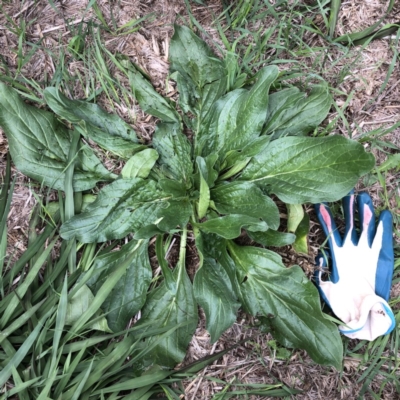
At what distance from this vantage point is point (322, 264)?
6.58 feet

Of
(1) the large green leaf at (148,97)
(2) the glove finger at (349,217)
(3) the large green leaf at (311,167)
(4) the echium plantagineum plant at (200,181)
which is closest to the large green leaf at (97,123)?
(4) the echium plantagineum plant at (200,181)

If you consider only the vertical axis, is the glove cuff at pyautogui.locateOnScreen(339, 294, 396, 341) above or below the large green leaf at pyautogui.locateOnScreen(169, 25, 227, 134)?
below

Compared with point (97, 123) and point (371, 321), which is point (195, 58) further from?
point (371, 321)

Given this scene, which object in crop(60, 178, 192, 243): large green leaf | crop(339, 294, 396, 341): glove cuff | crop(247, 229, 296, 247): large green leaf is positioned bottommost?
crop(339, 294, 396, 341): glove cuff

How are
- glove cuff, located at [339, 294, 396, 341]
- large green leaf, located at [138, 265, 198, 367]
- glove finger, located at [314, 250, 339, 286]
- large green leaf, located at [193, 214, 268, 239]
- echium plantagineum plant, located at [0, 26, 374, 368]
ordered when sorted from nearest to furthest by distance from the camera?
1. large green leaf, located at [193, 214, 268, 239]
2. echium plantagineum plant, located at [0, 26, 374, 368]
3. large green leaf, located at [138, 265, 198, 367]
4. glove cuff, located at [339, 294, 396, 341]
5. glove finger, located at [314, 250, 339, 286]

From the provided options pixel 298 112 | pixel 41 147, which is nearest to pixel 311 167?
pixel 298 112

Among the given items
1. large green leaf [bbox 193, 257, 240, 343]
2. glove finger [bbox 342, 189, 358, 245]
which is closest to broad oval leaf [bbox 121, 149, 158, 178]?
large green leaf [bbox 193, 257, 240, 343]

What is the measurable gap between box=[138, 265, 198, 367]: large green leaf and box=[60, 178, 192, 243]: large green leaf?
0.28 metres

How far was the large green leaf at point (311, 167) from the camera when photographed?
163 cm

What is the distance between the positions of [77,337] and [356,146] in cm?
139

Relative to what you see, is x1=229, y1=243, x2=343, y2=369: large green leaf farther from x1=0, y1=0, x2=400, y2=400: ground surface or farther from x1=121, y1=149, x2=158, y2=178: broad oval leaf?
x1=121, y1=149, x2=158, y2=178: broad oval leaf

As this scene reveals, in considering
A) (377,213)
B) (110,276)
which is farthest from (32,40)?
(377,213)

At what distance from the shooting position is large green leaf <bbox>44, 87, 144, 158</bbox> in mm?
1757

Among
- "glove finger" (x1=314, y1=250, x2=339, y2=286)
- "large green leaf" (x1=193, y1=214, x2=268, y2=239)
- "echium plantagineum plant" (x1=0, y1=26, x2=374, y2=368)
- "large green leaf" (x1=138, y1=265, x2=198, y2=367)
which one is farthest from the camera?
"glove finger" (x1=314, y1=250, x2=339, y2=286)
